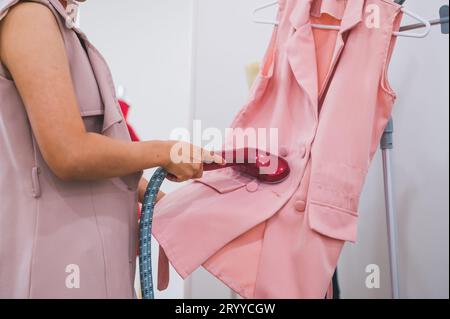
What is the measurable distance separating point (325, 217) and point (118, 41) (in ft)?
4.56

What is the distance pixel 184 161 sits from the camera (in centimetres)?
66

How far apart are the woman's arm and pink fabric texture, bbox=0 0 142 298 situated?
1.4 inches

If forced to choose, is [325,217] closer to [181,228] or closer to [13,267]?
[181,228]

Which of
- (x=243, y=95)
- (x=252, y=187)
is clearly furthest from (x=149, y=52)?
(x=252, y=187)

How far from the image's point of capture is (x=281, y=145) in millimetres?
827

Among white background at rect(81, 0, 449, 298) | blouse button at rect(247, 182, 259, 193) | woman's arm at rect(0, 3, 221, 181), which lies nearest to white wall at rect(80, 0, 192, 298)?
Answer: white background at rect(81, 0, 449, 298)

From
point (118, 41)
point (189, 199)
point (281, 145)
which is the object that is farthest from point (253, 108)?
point (118, 41)

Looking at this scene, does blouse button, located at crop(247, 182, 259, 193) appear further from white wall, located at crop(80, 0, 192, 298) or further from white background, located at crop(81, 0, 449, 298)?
white wall, located at crop(80, 0, 192, 298)

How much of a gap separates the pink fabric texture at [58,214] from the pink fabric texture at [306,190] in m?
0.12

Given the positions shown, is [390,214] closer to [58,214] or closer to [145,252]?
[145,252]

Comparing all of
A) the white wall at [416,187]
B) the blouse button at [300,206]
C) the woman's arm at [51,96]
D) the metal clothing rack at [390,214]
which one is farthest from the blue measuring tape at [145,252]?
the white wall at [416,187]

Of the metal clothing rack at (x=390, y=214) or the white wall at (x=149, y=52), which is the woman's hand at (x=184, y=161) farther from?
the white wall at (x=149, y=52)

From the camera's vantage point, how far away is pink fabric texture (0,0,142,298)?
1.92 feet

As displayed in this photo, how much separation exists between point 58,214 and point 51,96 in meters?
0.19
